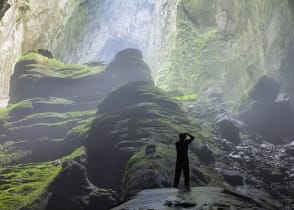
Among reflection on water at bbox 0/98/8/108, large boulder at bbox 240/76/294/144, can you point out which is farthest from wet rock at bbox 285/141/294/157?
reflection on water at bbox 0/98/8/108

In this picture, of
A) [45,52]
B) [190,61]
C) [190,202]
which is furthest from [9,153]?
[190,202]

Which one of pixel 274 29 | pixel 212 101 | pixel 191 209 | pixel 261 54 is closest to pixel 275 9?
pixel 274 29

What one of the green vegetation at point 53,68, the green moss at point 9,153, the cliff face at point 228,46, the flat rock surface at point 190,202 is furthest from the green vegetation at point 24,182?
the cliff face at point 228,46

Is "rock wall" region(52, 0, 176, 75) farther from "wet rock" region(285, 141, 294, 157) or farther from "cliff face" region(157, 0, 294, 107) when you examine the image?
"wet rock" region(285, 141, 294, 157)

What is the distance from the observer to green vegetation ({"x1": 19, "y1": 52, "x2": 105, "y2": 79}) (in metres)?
95.4

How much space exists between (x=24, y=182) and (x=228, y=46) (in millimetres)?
67643

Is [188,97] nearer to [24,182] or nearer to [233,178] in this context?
[233,178]

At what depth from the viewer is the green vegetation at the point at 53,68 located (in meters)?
95.4

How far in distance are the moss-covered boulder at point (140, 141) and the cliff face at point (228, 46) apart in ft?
78.8

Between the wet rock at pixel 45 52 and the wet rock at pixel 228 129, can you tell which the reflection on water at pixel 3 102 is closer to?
the wet rock at pixel 45 52

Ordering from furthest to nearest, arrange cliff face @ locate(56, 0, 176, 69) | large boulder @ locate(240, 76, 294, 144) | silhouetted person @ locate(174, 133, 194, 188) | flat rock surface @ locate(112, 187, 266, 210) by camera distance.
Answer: cliff face @ locate(56, 0, 176, 69), large boulder @ locate(240, 76, 294, 144), silhouetted person @ locate(174, 133, 194, 188), flat rock surface @ locate(112, 187, 266, 210)

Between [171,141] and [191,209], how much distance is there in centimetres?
4460

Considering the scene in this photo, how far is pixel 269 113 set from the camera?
7362 cm

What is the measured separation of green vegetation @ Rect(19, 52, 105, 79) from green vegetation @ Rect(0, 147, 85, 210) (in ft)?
115
